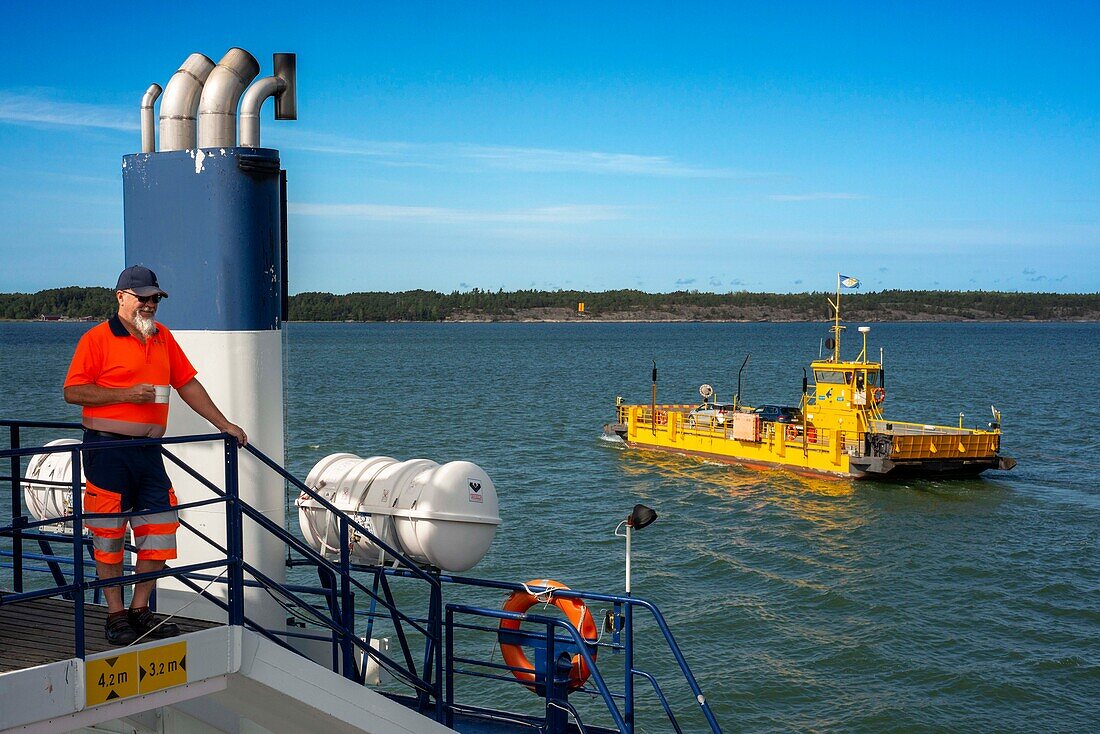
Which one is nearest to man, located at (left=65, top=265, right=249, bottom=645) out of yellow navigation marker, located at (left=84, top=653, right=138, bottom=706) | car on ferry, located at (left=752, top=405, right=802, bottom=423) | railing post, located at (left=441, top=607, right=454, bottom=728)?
yellow navigation marker, located at (left=84, top=653, right=138, bottom=706)

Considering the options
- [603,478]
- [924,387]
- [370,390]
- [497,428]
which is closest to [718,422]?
[603,478]

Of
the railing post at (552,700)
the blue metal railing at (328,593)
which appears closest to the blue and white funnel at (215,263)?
the blue metal railing at (328,593)

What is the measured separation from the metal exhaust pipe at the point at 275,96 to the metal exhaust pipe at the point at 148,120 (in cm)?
67

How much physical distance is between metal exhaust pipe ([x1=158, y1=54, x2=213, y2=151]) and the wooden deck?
3001 mm

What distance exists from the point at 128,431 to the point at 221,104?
2.58m

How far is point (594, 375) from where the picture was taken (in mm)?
102625

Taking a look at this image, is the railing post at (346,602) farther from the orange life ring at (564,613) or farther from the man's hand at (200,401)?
the orange life ring at (564,613)

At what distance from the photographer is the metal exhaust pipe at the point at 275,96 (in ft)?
24.1

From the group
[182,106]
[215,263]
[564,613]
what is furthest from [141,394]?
[564,613]

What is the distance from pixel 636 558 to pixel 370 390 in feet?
181

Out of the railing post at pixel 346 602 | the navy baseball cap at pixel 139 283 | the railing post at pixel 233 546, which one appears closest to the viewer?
the railing post at pixel 233 546

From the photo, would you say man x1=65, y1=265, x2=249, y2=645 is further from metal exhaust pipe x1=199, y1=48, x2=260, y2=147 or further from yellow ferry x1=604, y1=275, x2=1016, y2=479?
yellow ferry x1=604, y1=275, x2=1016, y2=479

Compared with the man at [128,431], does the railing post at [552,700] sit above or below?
below

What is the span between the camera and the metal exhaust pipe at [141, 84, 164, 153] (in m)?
7.50
